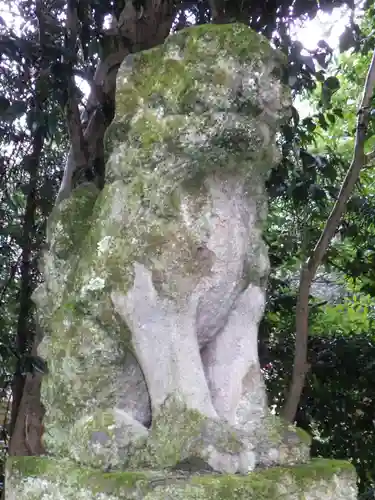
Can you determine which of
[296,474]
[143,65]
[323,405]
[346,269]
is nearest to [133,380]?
[296,474]

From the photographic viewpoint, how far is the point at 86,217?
1834 mm

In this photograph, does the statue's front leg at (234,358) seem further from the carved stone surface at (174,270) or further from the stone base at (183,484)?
the stone base at (183,484)

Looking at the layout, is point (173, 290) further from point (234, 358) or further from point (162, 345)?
point (234, 358)

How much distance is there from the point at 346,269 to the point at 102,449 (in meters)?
2.43

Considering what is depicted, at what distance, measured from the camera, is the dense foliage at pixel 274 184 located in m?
2.49

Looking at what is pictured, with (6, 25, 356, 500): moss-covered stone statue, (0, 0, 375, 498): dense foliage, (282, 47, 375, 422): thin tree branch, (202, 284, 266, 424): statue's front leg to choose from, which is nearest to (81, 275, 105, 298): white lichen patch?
(6, 25, 356, 500): moss-covered stone statue

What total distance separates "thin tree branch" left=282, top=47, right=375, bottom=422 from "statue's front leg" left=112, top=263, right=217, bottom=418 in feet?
5.12

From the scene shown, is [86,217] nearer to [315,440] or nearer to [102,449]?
[102,449]

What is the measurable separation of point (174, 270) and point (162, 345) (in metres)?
0.18

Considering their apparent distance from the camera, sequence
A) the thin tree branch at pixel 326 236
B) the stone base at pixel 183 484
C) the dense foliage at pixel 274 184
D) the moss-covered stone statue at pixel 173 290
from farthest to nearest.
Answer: the thin tree branch at pixel 326 236 → the dense foliage at pixel 274 184 → the moss-covered stone statue at pixel 173 290 → the stone base at pixel 183 484

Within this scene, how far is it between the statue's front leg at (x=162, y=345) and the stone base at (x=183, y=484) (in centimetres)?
18

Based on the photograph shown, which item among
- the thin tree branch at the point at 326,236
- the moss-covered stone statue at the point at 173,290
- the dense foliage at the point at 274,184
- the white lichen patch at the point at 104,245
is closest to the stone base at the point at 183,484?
the moss-covered stone statue at the point at 173,290

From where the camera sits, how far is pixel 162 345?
57.4 inches

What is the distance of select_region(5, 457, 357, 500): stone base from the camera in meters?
1.23
